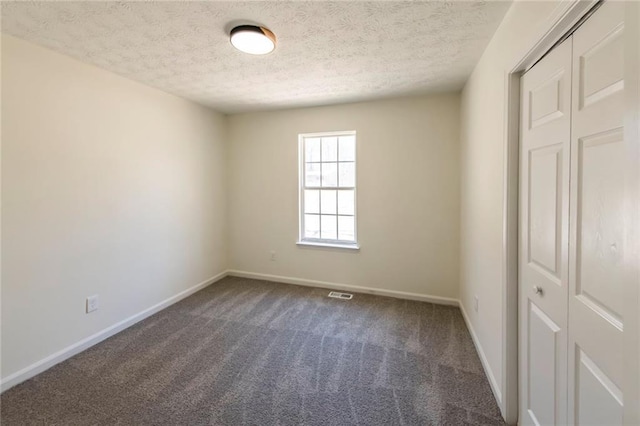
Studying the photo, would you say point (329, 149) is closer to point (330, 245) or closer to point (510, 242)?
point (330, 245)

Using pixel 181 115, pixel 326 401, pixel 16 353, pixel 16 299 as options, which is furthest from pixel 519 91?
pixel 16 353

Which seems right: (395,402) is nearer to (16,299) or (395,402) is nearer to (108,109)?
(16,299)

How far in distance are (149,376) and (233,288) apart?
66.3 inches

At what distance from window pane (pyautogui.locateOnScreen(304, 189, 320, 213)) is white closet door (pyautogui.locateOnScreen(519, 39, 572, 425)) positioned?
2.55 m

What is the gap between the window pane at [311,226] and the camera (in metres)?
3.79

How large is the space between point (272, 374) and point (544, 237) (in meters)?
1.89

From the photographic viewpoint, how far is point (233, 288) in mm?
3609

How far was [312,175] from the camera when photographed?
3758 mm

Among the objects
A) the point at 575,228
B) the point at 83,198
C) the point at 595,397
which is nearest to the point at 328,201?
the point at 83,198

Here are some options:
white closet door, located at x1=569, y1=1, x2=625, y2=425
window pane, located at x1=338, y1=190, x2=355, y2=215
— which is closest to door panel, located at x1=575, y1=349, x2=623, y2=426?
white closet door, located at x1=569, y1=1, x2=625, y2=425

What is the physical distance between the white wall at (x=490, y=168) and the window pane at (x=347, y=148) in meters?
1.33

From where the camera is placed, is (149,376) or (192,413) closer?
(192,413)

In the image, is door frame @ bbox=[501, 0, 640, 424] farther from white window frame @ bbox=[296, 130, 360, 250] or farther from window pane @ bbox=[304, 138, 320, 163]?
window pane @ bbox=[304, 138, 320, 163]

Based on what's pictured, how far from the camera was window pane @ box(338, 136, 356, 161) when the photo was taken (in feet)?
11.5
